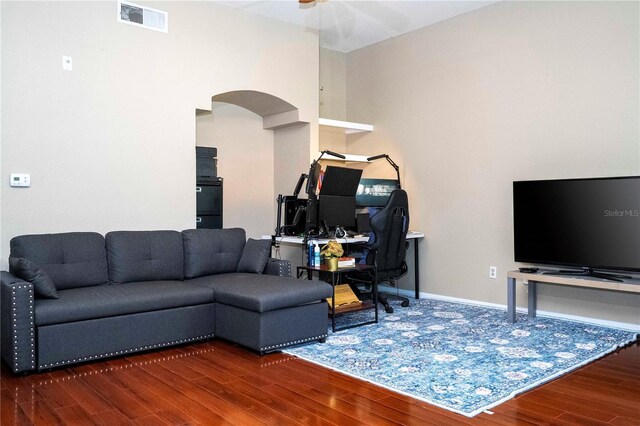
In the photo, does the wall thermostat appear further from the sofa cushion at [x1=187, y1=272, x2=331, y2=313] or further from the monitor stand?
the monitor stand

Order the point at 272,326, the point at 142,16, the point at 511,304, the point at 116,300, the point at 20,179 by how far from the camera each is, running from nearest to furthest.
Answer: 1. the point at 116,300
2. the point at 272,326
3. the point at 20,179
4. the point at 511,304
5. the point at 142,16

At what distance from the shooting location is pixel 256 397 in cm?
286

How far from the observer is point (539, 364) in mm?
3402

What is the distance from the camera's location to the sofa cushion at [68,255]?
371 cm

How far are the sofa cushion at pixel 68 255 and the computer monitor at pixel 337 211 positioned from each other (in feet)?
6.51

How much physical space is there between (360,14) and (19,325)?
4.26 metres

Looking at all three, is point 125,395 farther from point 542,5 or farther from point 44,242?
point 542,5

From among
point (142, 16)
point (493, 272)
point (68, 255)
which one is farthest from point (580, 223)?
point (142, 16)

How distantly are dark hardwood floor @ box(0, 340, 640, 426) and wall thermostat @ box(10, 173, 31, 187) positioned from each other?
140 cm

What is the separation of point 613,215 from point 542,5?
2.05 meters

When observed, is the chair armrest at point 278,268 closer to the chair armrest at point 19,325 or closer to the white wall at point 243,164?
the white wall at point 243,164

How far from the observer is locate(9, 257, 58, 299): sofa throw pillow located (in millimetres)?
3338

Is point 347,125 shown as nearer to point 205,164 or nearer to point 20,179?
point 205,164

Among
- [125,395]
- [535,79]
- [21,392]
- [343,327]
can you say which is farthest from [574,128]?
[21,392]
